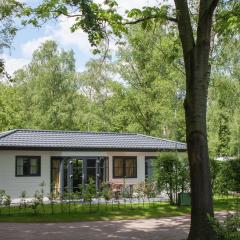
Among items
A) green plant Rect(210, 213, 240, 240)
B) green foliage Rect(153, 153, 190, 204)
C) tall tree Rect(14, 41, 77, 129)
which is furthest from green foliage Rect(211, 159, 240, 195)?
tall tree Rect(14, 41, 77, 129)

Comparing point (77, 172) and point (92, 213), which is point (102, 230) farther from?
point (77, 172)

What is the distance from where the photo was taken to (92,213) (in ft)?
61.1

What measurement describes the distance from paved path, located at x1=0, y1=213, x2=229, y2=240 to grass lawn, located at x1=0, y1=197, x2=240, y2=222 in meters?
0.90

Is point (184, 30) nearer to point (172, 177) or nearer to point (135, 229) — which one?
point (135, 229)

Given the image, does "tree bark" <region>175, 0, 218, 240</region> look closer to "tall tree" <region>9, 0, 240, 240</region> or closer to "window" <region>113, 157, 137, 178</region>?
"tall tree" <region>9, 0, 240, 240</region>

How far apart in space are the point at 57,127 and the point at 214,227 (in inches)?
1752

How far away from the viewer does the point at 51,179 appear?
28.1 m

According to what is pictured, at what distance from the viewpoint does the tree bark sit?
37.9ft

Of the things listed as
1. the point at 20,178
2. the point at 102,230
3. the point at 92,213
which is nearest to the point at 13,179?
the point at 20,178

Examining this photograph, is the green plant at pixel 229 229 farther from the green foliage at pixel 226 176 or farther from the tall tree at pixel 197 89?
the green foliage at pixel 226 176

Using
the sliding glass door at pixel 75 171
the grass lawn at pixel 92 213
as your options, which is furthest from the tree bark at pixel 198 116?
the sliding glass door at pixel 75 171

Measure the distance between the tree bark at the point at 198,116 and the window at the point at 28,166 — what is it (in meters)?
17.0

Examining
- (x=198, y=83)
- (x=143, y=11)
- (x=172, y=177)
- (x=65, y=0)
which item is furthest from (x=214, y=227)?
(x=172, y=177)

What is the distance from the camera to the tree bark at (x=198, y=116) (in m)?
11.6
